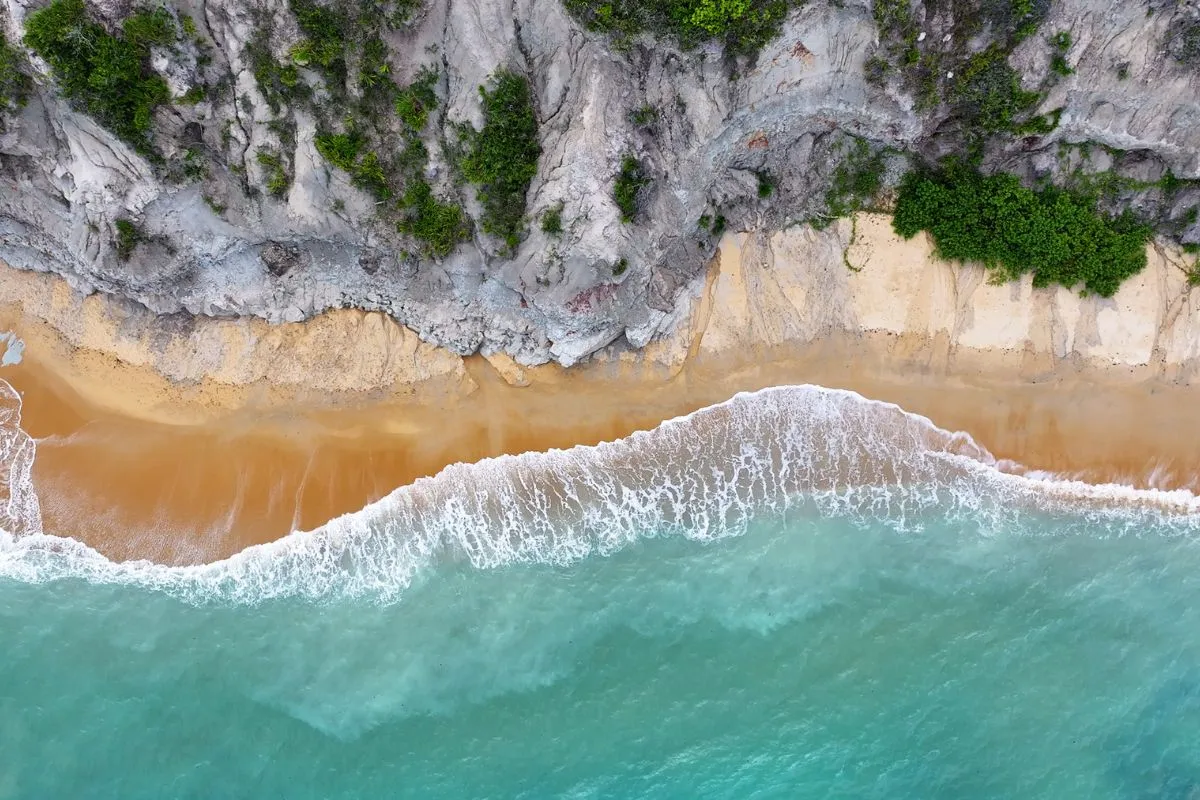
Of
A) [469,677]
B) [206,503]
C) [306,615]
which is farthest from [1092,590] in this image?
[206,503]

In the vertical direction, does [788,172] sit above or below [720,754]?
above

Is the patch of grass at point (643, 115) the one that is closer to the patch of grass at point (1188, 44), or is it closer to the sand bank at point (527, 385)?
the sand bank at point (527, 385)

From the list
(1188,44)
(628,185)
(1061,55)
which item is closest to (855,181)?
(1061,55)

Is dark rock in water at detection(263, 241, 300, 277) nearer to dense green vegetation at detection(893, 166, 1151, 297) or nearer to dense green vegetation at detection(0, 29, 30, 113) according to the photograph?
dense green vegetation at detection(0, 29, 30, 113)

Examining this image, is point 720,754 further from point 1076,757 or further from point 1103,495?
point 1103,495

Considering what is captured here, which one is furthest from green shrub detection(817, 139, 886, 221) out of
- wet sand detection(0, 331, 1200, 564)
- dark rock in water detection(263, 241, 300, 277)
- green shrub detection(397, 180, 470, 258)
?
dark rock in water detection(263, 241, 300, 277)
